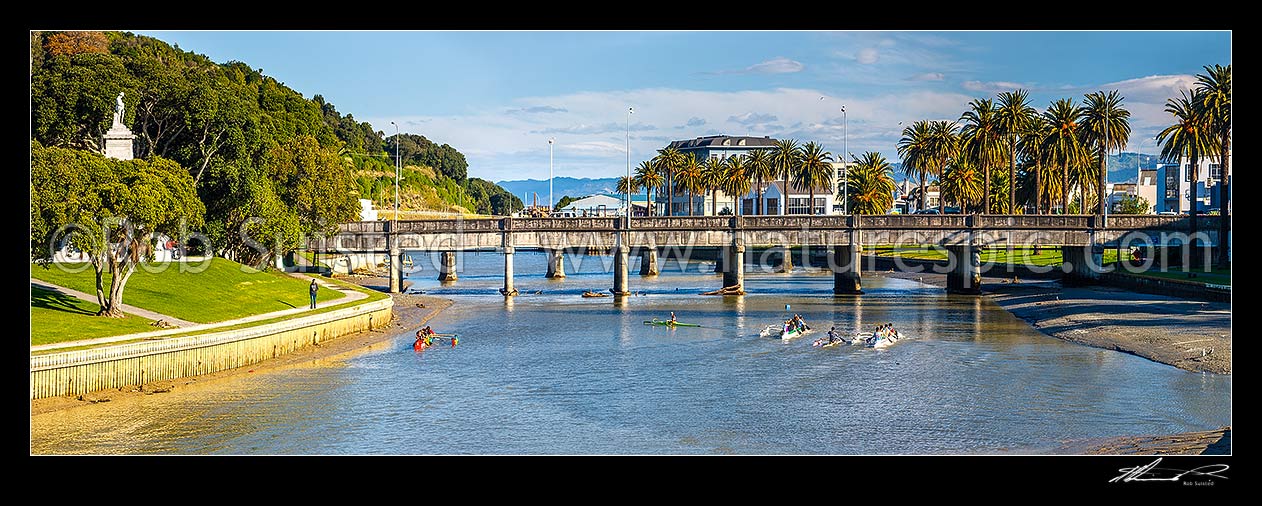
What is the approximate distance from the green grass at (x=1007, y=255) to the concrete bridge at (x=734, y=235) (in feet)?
15.3

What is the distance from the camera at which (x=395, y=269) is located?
319 ft

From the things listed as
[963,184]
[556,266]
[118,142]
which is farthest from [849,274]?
[118,142]

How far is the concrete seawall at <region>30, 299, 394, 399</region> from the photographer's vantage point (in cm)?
4016

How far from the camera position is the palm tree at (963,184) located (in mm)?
135875

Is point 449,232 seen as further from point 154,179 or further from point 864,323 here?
point 154,179

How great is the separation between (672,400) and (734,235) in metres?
52.6

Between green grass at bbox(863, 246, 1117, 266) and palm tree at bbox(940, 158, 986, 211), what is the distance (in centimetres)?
742

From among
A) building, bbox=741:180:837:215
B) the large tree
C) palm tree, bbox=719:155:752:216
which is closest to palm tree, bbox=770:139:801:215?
palm tree, bbox=719:155:752:216

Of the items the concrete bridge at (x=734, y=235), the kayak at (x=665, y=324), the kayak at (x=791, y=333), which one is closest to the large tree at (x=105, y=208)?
the kayak at (x=665, y=324)
